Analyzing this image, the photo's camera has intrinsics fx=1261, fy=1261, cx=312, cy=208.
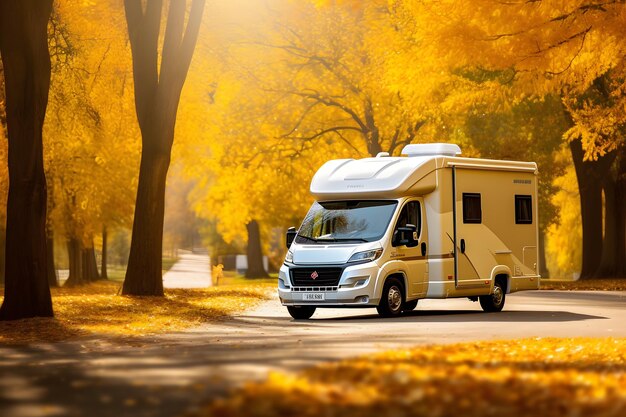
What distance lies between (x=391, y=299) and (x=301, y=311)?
1.73 m

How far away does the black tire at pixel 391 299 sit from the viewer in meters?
22.1

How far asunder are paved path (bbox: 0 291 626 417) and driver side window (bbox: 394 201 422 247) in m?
1.67

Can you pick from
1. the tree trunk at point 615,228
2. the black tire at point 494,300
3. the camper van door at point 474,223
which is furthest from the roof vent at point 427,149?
Answer: the tree trunk at point 615,228

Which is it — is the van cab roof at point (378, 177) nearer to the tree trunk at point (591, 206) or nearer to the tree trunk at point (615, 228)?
the tree trunk at point (591, 206)

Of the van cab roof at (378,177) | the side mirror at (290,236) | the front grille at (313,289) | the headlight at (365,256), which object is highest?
the van cab roof at (378,177)

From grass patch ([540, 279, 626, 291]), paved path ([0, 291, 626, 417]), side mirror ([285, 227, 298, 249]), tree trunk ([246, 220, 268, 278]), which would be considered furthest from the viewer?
tree trunk ([246, 220, 268, 278])

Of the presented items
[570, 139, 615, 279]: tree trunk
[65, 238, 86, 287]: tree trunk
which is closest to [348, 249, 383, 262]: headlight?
[570, 139, 615, 279]: tree trunk

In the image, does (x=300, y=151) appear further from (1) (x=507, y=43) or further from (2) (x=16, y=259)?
(2) (x=16, y=259)

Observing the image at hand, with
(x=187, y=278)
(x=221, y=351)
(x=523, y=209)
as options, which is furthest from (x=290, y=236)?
(x=187, y=278)

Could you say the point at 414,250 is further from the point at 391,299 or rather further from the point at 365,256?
the point at 365,256

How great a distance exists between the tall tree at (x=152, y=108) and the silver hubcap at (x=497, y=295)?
753 cm

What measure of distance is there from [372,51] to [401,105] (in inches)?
99.3

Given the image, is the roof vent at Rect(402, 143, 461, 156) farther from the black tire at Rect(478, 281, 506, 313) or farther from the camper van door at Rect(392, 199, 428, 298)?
the black tire at Rect(478, 281, 506, 313)

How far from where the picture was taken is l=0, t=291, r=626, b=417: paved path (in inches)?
409
